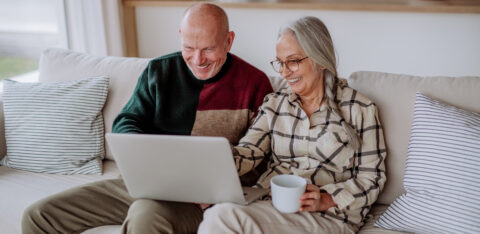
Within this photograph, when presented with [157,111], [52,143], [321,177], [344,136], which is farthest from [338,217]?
[52,143]

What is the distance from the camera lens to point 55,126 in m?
1.94

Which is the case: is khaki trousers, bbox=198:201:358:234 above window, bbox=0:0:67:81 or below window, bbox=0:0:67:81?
below

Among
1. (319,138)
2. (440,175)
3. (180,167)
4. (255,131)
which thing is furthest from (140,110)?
(440,175)

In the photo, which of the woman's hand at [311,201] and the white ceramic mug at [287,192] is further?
the woman's hand at [311,201]

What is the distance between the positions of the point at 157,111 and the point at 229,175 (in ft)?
2.08

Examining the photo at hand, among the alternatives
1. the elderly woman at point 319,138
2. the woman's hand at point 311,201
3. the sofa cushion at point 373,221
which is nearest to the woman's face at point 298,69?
the elderly woman at point 319,138

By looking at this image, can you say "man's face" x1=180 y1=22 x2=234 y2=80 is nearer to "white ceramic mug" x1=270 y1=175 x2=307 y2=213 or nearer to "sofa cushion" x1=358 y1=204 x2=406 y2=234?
"white ceramic mug" x1=270 y1=175 x2=307 y2=213

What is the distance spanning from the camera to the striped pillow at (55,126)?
76.7 inches

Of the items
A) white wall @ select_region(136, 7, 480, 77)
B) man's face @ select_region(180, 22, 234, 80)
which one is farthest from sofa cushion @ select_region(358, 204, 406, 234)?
white wall @ select_region(136, 7, 480, 77)

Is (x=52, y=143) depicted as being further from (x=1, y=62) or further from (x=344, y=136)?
(x=344, y=136)

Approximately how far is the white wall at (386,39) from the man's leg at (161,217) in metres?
1.50

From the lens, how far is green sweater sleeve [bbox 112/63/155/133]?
5.71 ft

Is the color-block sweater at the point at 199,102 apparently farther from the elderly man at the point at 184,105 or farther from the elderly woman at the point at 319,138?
the elderly woman at the point at 319,138

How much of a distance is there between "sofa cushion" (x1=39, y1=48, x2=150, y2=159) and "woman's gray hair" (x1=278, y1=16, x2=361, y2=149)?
0.83 m
